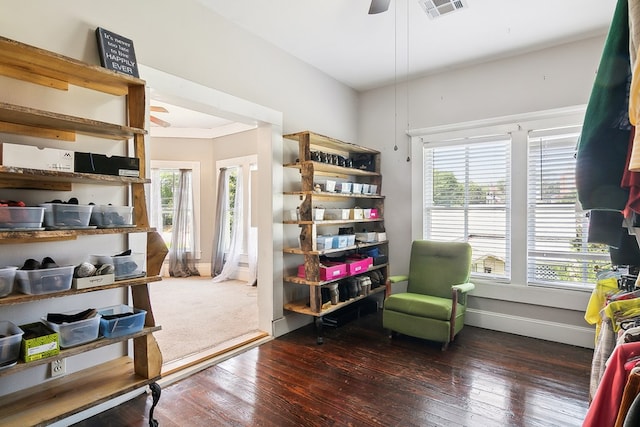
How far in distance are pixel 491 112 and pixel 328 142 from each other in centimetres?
177

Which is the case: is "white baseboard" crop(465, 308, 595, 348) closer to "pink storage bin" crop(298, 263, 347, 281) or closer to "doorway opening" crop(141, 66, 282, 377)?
"pink storage bin" crop(298, 263, 347, 281)

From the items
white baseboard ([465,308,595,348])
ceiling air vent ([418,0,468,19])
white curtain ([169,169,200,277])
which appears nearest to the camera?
ceiling air vent ([418,0,468,19])

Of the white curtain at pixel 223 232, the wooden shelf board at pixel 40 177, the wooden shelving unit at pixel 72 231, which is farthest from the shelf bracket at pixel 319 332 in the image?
the white curtain at pixel 223 232

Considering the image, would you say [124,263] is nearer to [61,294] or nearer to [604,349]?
[61,294]

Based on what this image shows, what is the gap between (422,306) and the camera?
3.18m

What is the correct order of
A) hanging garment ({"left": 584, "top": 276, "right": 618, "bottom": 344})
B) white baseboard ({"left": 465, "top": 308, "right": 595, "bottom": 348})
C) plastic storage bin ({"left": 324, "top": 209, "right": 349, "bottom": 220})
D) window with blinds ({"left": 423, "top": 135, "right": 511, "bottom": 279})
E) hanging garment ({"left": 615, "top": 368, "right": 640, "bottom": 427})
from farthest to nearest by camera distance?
1. window with blinds ({"left": 423, "top": 135, "right": 511, "bottom": 279})
2. plastic storage bin ({"left": 324, "top": 209, "right": 349, "bottom": 220})
3. white baseboard ({"left": 465, "top": 308, "right": 595, "bottom": 348})
4. hanging garment ({"left": 584, "top": 276, "right": 618, "bottom": 344})
5. hanging garment ({"left": 615, "top": 368, "right": 640, "bottom": 427})

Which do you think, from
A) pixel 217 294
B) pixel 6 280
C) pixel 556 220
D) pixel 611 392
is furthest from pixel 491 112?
pixel 217 294

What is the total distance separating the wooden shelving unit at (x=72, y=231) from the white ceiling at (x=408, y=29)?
126cm

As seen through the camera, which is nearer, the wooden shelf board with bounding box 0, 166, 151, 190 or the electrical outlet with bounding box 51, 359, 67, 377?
the wooden shelf board with bounding box 0, 166, 151, 190

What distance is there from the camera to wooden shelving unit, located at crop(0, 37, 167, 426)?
5.25 feet

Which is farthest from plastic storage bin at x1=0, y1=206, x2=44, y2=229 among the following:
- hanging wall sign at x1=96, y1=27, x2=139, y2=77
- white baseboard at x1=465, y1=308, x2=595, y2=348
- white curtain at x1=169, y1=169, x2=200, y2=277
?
white curtain at x1=169, y1=169, x2=200, y2=277

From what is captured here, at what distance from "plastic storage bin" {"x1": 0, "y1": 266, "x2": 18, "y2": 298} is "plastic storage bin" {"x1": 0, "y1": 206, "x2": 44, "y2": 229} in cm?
22

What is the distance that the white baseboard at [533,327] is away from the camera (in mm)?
3201

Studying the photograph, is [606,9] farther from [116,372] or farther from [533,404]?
[116,372]
